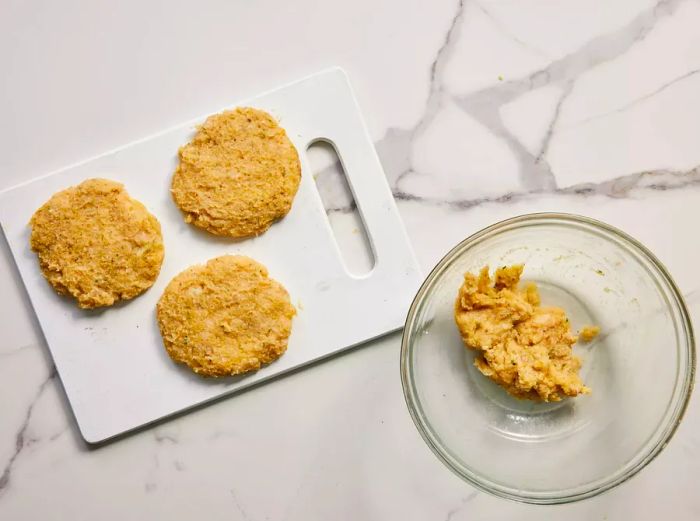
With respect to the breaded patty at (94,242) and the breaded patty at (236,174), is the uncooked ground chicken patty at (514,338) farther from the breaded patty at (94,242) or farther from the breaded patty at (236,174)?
the breaded patty at (94,242)

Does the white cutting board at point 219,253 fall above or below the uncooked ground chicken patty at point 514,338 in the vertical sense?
above

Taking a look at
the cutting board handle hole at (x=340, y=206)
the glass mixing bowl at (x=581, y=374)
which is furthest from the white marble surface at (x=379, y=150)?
the glass mixing bowl at (x=581, y=374)

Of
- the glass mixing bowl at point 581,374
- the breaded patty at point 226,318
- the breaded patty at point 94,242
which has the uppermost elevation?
the breaded patty at point 94,242

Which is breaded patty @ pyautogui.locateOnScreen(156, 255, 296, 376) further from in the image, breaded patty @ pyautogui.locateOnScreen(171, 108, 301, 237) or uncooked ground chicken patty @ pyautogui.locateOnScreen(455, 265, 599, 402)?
uncooked ground chicken patty @ pyautogui.locateOnScreen(455, 265, 599, 402)

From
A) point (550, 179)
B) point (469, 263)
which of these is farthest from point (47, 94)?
point (550, 179)

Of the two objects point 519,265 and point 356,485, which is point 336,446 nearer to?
point 356,485

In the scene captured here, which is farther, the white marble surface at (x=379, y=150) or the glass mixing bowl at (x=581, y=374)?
the white marble surface at (x=379, y=150)

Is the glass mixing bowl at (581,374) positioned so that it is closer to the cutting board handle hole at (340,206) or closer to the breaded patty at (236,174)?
the cutting board handle hole at (340,206)
